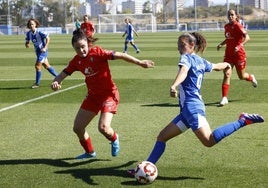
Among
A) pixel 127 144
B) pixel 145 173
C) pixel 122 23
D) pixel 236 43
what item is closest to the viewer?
pixel 145 173

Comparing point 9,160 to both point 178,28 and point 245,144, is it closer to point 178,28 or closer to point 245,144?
point 245,144

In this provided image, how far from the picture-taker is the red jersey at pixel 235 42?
1210 centimetres

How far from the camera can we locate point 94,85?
23.3 feet

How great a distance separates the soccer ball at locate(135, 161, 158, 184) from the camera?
6.06 m

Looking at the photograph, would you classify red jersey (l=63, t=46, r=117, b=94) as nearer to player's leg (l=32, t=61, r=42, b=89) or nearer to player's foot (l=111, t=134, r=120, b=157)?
player's foot (l=111, t=134, r=120, b=157)

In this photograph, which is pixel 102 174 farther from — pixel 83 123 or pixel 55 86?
pixel 55 86

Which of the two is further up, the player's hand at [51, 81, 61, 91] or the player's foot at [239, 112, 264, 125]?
the player's hand at [51, 81, 61, 91]

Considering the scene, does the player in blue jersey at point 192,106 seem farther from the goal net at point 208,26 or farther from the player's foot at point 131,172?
the goal net at point 208,26

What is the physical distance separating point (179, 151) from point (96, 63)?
1696 millimetres

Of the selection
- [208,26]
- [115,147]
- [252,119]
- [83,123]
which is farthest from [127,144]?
[208,26]

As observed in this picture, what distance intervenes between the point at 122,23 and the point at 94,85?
77758 mm

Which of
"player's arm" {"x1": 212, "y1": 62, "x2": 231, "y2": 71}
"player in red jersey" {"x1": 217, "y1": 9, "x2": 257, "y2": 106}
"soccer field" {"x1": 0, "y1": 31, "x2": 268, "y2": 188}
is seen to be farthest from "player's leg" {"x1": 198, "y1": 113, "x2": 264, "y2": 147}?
"player in red jersey" {"x1": 217, "y1": 9, "x2": 257, "y2": 106}

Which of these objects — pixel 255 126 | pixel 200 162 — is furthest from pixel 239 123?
pixel 255 126

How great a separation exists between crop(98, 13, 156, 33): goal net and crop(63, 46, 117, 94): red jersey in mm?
76957
